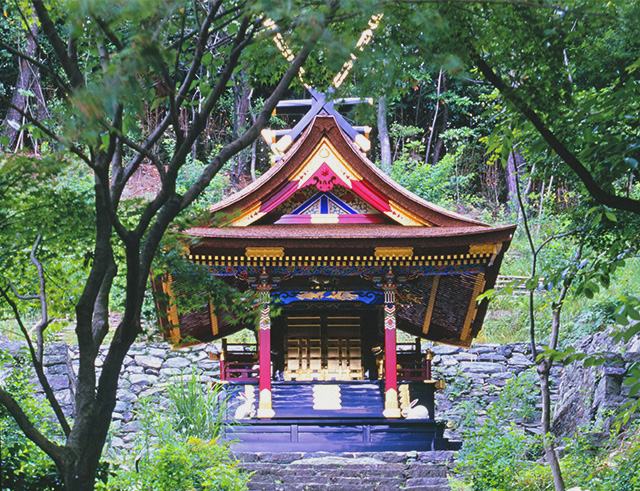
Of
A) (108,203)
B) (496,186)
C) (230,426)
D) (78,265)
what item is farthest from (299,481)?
(496,186)

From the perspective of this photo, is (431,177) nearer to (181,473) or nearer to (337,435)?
(337,435)

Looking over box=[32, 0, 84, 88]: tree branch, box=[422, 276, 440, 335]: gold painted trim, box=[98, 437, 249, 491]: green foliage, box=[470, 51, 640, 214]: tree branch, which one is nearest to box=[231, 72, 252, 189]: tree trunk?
box=[422, 276, 440, 335]: gold painted trim

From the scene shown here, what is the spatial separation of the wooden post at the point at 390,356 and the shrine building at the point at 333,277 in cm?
2

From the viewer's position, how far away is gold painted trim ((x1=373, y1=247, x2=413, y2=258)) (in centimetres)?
1402

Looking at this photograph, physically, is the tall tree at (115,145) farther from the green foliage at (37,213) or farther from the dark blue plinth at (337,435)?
the dark blue plinth at (337,435)

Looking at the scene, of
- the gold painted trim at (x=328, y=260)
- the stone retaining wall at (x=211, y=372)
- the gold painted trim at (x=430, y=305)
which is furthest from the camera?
the stone retaining wall at (x=211, y=372)

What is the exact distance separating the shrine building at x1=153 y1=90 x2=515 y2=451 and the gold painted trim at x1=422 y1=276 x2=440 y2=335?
4.3 inches

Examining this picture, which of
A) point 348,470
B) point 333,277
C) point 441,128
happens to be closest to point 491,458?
point 348,470

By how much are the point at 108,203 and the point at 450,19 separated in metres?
2.55

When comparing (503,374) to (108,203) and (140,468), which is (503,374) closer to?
(140,468)

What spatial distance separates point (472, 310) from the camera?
16.2m

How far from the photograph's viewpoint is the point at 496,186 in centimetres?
3372

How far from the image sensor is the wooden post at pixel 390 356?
560 inches

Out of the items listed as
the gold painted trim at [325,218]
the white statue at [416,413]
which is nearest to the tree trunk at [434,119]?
the gold painted trim at [325,218]
